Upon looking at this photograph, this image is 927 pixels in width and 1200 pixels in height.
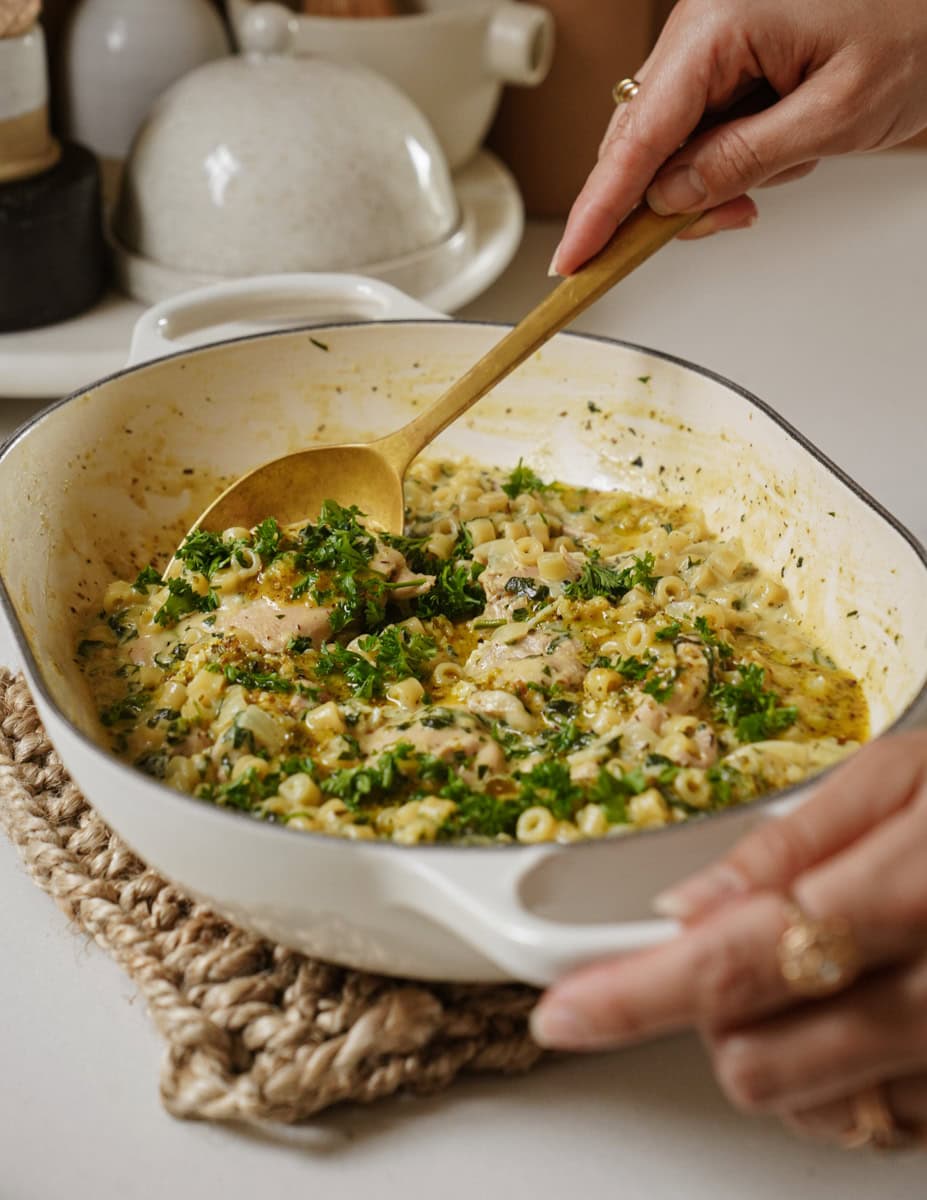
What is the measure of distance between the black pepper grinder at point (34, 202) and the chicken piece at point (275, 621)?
1.23m

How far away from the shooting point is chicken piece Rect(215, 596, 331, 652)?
6.11 feet

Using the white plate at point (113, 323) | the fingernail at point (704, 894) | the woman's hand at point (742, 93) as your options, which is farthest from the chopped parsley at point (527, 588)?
the white plate at point (113, 323)

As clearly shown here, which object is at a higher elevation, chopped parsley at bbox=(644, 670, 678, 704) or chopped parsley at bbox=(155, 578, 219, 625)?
chopped parsley at bbox=(644, 670, 678, 704)

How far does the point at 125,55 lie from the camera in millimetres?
3391

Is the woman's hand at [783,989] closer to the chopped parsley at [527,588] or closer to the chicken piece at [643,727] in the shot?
the chicken piece at [643,727]

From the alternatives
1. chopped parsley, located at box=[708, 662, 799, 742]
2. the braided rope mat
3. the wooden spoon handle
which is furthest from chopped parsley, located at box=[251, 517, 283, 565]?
chopped parsley, located at box=[708, 662, 799, 742]

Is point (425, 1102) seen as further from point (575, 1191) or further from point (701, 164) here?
point (701, 164)

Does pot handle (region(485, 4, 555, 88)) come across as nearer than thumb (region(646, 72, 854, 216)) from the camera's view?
No

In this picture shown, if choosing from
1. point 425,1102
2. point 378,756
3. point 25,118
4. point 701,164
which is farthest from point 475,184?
point 425,1102

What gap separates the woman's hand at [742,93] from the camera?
75.8 inches

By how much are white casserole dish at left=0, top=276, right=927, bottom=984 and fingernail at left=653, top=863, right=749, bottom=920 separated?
0.09ft

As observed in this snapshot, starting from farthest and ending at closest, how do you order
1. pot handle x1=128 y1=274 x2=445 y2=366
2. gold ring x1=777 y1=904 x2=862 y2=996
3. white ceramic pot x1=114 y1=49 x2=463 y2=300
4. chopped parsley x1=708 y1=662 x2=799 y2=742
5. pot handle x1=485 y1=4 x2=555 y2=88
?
pot handle x1=485 y1=4 x2=555 y2=88
white ceramic pot x1=114 y1=49 x2=463 y2=300
pot handle x1=128 y1=274 x2=445 y2=366
chopped parsley x1=708 y1=662 x2=799 y2=742
gold ring x1=777 y1=904 x2=862 y2=996

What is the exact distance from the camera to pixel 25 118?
281 cm

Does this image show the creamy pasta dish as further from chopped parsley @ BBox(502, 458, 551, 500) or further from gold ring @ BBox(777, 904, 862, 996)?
gold ring @ BBox(777, 904, 862, 996)
